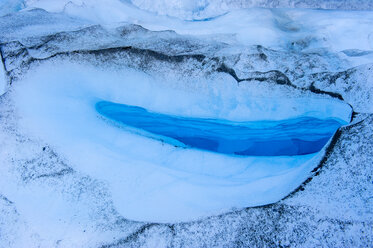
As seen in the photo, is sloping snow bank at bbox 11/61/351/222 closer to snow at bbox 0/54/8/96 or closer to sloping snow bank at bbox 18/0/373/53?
snow at bbox 0/54/8/96

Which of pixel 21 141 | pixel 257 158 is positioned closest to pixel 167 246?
pixel 257 158

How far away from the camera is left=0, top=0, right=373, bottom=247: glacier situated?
5.07ft

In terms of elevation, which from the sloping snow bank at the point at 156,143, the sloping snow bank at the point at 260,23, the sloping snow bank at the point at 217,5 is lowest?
the sloping snow bank at the point at 156,143

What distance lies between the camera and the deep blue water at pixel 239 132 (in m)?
1.88

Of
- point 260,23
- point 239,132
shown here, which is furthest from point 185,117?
point 260,23

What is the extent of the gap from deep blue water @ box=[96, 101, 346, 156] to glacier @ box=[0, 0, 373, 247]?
0.15 feet

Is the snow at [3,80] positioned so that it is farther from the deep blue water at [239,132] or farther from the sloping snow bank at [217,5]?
the sloping snow bank at [217,5]

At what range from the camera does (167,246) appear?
4.93 ft

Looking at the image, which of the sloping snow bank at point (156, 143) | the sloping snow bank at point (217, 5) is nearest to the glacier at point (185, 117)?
the sloping snow bank at point (156, 143)

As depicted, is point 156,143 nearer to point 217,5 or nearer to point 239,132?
point 239,132

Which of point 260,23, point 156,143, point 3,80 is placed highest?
point 260,23

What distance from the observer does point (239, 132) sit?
196 centimetres

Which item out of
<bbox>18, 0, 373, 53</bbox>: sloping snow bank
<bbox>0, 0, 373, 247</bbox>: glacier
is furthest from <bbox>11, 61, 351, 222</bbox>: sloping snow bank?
<bbox>18, 0, 373, 53</bbox>: sloping snow bank

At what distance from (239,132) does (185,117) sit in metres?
0.40
